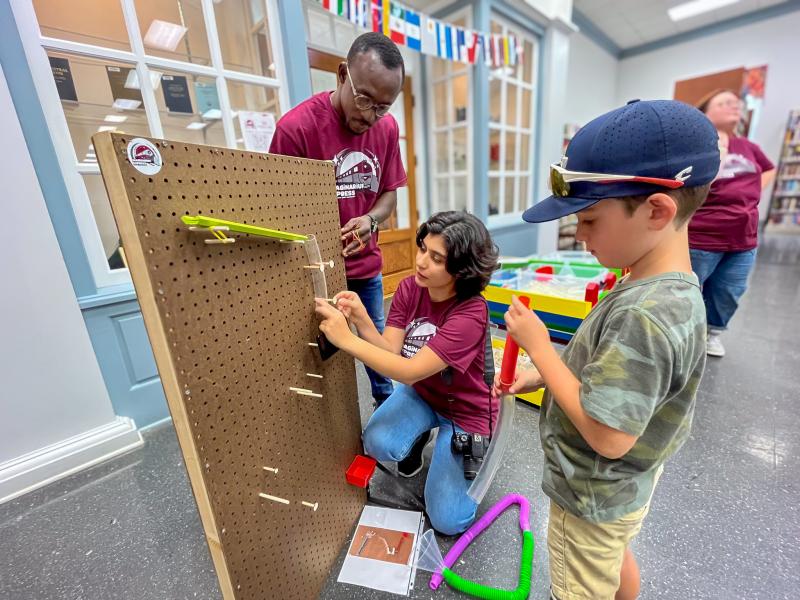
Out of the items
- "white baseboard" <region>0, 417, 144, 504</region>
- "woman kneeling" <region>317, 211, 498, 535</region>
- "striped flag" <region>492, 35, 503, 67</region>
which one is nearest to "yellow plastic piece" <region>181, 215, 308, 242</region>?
"woman kneeling" <region>317, 211, 498, 535</region>

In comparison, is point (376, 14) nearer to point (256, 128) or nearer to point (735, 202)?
point (256, 128)

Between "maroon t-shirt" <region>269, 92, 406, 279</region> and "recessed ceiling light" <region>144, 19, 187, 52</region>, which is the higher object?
"recessed ceiling light" <region>144, 19, 187, 52</region>

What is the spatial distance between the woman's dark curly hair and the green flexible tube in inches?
30.4

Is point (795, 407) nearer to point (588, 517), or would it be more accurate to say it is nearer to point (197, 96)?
point (588, 517)

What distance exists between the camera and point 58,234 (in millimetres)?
1354

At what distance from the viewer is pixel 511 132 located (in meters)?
3.86

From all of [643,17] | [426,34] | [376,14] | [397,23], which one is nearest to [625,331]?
[376,14]

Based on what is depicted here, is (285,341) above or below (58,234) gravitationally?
below

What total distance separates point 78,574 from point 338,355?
1.01m

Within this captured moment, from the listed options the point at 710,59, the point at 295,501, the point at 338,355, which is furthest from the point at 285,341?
the point at 710,59

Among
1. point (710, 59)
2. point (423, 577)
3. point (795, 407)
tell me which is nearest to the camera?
point (423, 577)

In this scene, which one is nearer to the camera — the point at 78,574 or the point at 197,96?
the point at 78,574

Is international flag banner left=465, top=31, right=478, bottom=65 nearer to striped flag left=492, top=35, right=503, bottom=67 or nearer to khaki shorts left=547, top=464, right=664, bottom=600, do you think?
striped flag left=492, top=35, right=503, bottom=67

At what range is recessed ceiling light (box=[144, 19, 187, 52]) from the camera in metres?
1.52
